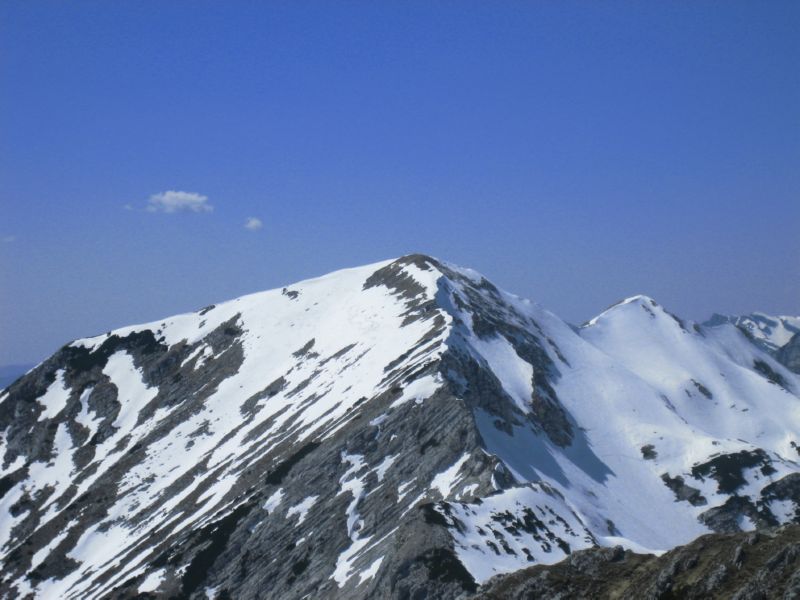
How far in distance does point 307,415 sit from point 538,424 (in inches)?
1191

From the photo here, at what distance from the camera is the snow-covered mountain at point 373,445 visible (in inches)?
2876

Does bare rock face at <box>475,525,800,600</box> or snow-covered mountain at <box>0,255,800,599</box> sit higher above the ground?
snow-covered mountain at <box>0,255,800,599</box>

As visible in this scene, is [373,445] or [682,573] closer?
[682,573]

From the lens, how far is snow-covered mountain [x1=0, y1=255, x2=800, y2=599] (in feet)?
240

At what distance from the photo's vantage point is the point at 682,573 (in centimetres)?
3747

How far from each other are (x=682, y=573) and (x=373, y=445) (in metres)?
50.8

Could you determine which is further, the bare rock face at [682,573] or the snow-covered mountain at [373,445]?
the snow-covered mountain at [373,445]

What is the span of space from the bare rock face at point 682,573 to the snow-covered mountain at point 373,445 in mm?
11764

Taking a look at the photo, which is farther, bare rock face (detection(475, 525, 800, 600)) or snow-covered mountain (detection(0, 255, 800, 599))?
snow-covered mountain (detection(0, 255, 800, 599))

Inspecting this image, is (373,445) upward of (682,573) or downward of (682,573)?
upward

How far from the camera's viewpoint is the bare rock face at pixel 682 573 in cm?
3434

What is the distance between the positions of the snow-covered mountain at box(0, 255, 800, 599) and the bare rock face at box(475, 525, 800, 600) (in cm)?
1176

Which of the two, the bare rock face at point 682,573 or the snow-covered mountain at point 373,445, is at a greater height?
the snow-covered mountain at point 373,445

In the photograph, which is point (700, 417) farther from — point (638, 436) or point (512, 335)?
point (512, 335)
